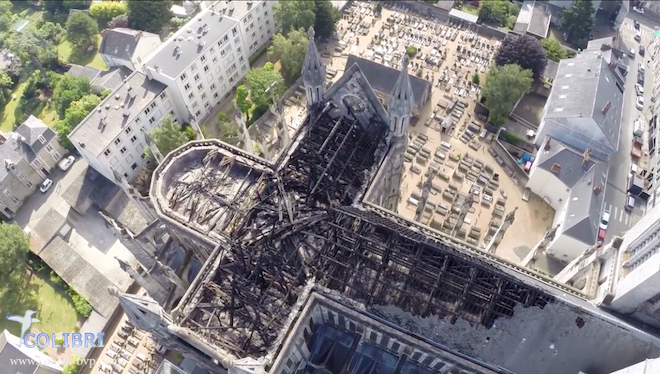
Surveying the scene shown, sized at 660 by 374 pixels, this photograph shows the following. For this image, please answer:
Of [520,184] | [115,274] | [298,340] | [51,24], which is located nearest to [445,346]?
[298,340]

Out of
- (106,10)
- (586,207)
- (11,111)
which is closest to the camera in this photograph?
(586,207)

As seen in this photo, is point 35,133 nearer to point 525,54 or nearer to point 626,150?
point 525,54

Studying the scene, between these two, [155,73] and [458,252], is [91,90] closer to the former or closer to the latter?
[155,73]

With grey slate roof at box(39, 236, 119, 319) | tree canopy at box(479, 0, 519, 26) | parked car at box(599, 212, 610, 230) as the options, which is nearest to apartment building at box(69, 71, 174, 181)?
grey slate roof at box(39, 236, 119, 319)

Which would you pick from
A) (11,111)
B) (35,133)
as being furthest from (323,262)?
(11,111)

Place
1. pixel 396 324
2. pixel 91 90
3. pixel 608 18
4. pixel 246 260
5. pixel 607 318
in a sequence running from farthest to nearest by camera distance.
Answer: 1. pixel 608 18
2. pixel 91 90
3. pixel 246 260
4. pixel 396 324
5. pixel 607 318

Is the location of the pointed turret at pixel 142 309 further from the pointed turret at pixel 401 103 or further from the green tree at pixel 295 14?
the green tree at pixel 295 14

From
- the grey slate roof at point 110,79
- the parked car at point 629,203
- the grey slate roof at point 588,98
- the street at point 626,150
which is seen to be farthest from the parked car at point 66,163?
the parked car at point 629,203
